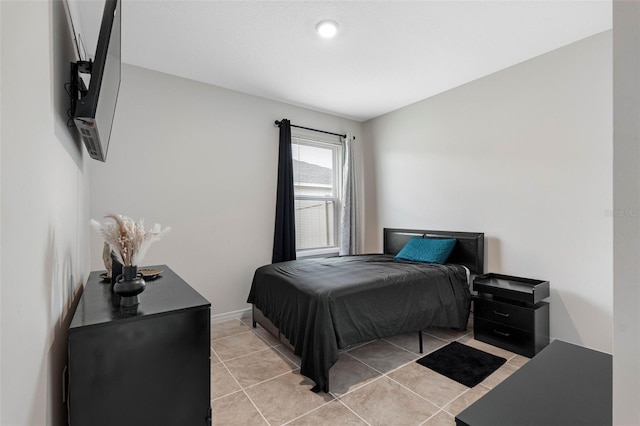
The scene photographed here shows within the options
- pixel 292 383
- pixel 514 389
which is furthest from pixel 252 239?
pixel 514 389

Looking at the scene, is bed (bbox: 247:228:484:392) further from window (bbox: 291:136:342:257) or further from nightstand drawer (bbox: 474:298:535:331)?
window (bbox: 291:136:342:257)

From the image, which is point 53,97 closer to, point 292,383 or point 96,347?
point 96,347

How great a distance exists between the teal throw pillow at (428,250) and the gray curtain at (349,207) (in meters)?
1.02

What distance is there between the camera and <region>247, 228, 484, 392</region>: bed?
215 cm

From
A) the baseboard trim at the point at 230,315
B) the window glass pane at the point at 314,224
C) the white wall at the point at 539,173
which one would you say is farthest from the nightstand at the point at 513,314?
the baseboard trim at the point at 230,315

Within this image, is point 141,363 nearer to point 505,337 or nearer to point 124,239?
point 124,239

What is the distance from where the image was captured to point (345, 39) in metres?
2.54

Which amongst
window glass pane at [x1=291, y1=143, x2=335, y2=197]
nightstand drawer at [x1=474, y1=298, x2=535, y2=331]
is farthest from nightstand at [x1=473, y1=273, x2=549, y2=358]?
window glass pane at [x1=291, y1=143, x2=335, y2=197]

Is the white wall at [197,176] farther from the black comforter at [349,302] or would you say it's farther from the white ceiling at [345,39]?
the black comforter at [349,302]

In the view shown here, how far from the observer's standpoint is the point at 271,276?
2918 millimetres

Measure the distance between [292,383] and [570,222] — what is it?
277 cm

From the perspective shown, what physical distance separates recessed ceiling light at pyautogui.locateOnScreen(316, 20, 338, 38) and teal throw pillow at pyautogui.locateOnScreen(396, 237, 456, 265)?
95.1 inches

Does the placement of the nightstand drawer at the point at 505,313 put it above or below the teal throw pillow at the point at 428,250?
below

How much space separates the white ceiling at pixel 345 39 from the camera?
217 cm
